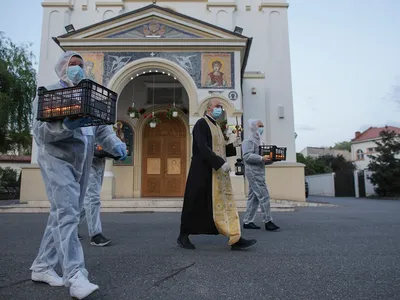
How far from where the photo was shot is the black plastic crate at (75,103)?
2.50m

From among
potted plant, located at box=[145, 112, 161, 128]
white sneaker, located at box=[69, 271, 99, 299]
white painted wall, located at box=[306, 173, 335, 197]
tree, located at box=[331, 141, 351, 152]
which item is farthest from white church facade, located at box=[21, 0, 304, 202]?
tree, located at box=[331, 141, 351, 152]

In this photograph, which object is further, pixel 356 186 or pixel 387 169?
pixel 356 186

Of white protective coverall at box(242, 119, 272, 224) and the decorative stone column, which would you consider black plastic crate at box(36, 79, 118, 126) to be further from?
the decorative stone column

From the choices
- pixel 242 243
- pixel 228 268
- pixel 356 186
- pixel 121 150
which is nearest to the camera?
pixel 121 150

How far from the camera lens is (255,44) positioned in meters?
17.7

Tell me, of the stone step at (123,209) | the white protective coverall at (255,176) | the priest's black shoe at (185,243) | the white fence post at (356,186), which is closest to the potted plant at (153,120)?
the stone step at (123,209)

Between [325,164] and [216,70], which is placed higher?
[216,70]

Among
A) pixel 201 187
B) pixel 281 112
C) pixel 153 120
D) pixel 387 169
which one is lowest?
pixel 201 187

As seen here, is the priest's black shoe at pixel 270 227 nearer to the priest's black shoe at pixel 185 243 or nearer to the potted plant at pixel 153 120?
the priest's black shoe at pixel 185 243

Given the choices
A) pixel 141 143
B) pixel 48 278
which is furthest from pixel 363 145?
pixel 48 278

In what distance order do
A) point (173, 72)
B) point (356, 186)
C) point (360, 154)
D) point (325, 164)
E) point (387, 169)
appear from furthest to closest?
point (360, 154)
point (325, 164)
point (356, 186)
point (387, 169)
point (173, 72)

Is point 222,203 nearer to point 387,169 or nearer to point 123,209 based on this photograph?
point 123,209

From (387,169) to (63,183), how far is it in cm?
2451

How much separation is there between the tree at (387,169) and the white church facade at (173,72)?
10.6 metres
